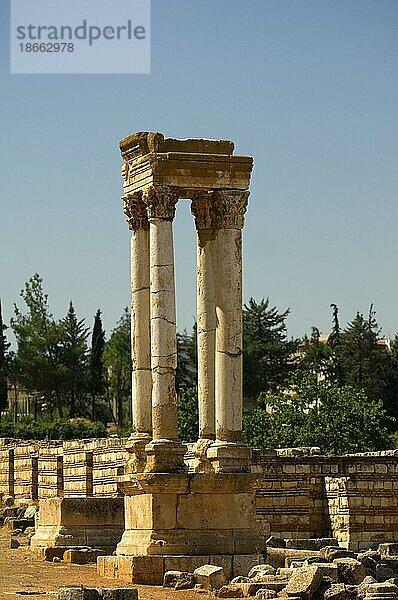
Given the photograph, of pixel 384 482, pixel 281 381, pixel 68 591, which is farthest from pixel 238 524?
pixel 281 381

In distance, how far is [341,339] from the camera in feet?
281

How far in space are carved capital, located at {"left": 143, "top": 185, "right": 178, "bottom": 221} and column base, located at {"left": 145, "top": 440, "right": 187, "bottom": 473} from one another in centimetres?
352

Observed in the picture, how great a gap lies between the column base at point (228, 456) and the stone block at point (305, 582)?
3640 mm

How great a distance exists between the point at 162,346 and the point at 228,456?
198 cm

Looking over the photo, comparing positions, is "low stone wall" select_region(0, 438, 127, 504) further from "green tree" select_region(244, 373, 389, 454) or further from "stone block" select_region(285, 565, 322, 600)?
"stone block" select_region(285, 565, 322, 600)

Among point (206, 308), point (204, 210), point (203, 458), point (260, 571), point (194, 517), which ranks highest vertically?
point (204, 210)

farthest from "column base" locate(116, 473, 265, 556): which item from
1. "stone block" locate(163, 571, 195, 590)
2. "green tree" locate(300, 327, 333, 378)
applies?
"green tree" locate(300, 327, 333, 378)

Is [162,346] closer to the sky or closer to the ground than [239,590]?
closer to the sky

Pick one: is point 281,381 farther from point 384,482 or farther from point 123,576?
point 123,576

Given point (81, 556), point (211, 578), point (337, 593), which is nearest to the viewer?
point (337, 593)

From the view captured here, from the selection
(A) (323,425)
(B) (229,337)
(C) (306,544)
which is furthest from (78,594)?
(A) (323,425)

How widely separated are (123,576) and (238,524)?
6.62 ft

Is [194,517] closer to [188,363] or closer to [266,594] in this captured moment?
[266,594]

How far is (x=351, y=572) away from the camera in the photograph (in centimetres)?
2011
